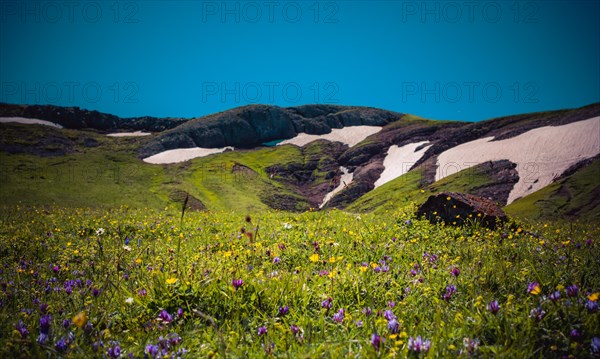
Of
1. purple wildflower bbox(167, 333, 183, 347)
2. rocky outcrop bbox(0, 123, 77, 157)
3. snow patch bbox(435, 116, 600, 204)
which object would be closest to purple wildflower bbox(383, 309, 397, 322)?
purple wildflower bbox(167, 333, 183, 347)

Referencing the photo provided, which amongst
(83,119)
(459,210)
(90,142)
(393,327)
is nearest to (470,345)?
(393,327)

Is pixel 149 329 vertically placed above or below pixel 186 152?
below

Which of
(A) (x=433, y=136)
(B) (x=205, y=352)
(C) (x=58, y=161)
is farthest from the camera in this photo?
(A) (x=433, y=136)

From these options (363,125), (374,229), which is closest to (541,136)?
(374,229)

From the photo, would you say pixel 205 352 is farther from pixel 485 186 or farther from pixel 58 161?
pixel 58 161

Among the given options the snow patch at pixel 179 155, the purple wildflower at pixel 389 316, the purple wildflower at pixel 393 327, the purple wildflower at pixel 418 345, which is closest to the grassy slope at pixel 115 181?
the snow patch at pixel 179 155

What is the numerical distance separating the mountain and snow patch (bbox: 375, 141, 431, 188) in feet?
1.76

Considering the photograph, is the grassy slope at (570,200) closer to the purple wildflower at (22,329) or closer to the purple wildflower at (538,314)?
the purple wildflower at (538,314)

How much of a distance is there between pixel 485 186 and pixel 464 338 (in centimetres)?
5189

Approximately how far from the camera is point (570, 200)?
28.6 metres

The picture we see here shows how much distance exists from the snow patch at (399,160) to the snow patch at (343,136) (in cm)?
3412

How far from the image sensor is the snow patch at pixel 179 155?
109312 mm

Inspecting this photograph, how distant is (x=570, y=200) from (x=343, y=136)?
11769 centimetres

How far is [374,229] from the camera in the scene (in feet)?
34.0
